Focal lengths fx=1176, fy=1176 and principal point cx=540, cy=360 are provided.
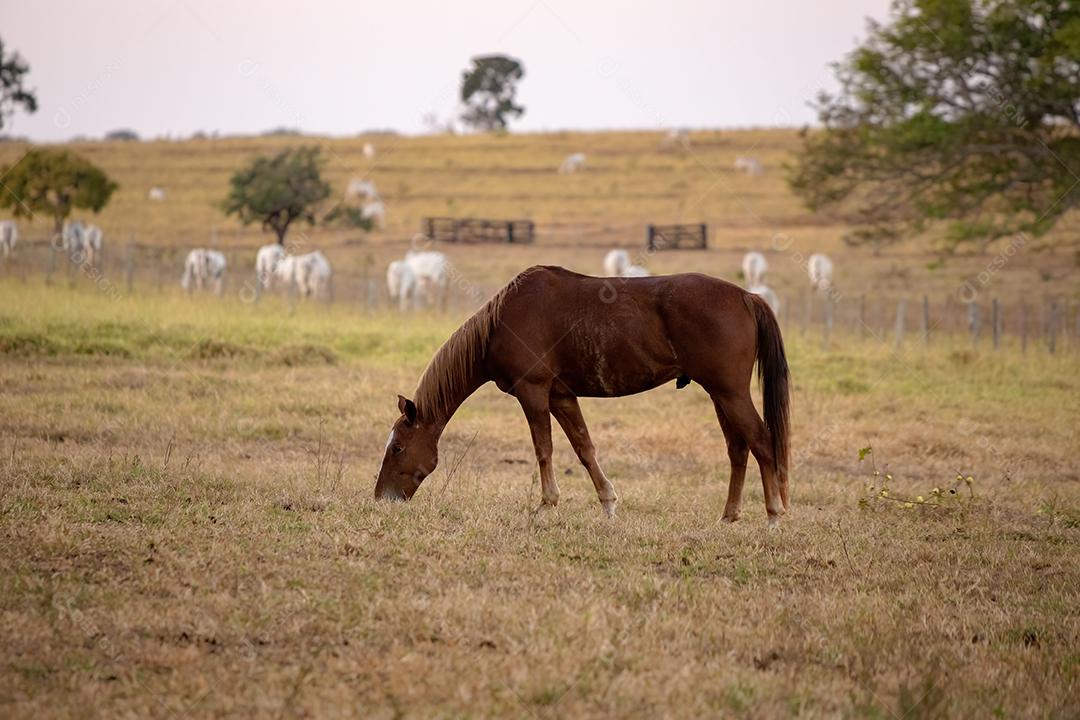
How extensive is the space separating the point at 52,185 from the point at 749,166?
102 ft

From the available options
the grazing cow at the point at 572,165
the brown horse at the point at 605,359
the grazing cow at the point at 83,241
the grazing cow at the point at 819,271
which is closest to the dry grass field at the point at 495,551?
the brown horse at the point at 605,359

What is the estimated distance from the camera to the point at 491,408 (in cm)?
1434

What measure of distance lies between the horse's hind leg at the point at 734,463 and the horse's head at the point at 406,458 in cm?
209

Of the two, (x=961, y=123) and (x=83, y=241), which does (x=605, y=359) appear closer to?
(x=961, y=123)

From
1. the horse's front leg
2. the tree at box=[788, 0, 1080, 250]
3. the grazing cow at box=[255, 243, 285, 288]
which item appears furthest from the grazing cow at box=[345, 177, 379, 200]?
the horse's front leg

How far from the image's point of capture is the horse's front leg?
8273 millimetres

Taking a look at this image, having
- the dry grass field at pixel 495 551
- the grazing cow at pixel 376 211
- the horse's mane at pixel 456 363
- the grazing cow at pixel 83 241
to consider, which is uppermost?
the grazing cow at pixel 376 211

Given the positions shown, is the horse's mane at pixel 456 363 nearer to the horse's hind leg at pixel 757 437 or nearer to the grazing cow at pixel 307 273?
the horse's hind leg at pixel 757 437

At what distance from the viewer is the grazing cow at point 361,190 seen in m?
53.6

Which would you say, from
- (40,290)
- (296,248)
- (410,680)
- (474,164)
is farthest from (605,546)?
(474,164)

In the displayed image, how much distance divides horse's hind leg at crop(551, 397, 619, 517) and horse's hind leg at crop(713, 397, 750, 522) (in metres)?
0.81

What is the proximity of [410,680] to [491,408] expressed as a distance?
387 inches

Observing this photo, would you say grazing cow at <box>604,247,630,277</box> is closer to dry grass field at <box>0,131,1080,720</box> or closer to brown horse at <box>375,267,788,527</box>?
dry grass field at <box>0,131,1080,720</box>

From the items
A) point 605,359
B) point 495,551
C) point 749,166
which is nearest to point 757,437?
point 605,359
